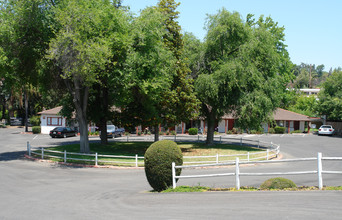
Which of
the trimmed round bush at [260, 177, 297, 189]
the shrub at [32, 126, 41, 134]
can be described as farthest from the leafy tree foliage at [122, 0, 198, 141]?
the shrub at [32, 126, 41, 134]

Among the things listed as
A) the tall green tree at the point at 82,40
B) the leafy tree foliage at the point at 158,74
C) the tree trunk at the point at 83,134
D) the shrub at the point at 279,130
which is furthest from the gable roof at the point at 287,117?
the tall green tree at the point at 82,40

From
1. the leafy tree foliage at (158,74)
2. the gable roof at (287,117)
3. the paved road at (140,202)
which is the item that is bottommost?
the paved road at (140,202)

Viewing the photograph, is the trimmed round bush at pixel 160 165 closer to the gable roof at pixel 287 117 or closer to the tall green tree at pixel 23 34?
the tall green tree at pixel 23 34

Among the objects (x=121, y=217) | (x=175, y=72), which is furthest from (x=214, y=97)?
(x=121, y=217)

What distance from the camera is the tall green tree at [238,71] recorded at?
30.3m

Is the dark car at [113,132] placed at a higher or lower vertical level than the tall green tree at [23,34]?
lower

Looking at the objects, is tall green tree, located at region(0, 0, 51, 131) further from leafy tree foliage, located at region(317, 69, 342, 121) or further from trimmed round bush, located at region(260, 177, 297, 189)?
leafy tree foliage, located at region(317, 69, 342, 121)

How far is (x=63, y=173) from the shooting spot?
18.0 meters

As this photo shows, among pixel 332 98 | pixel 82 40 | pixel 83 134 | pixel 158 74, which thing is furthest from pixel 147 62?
pixel 332 98

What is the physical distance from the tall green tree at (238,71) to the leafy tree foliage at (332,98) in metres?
24.8

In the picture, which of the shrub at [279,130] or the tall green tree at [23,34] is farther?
the shrub at [279,130]

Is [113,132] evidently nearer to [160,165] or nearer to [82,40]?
[82,40]

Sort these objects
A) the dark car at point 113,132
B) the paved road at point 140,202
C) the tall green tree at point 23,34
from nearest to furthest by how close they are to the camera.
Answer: the paved road at point 140,202 < the tall green tree at point 23,34 < the dark car at point 113,132

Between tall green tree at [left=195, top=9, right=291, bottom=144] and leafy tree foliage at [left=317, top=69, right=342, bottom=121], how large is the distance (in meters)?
24.8
